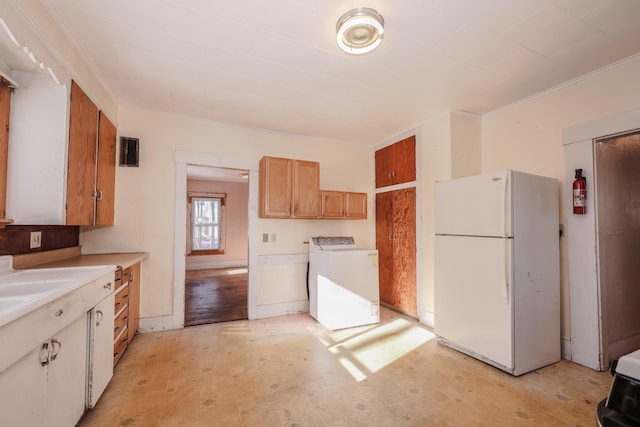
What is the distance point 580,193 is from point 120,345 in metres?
4.20

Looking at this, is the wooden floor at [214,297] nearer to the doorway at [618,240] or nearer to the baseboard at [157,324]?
the baseboard at [157,324]

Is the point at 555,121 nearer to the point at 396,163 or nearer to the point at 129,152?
the point at 396,163

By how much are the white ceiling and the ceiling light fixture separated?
50 millimetres

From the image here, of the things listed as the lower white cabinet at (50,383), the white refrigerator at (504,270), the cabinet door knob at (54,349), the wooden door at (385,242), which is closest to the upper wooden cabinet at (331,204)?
the wooden door at (385,242)

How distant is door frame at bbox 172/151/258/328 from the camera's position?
10.9 ft

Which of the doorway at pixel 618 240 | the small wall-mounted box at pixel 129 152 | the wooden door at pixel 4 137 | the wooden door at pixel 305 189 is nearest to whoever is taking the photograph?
the wooden door at pixel 4 137

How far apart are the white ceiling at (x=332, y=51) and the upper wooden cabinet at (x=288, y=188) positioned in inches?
26.8

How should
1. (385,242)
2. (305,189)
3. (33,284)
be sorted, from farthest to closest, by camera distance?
(385,242), (305,189), (33,284)

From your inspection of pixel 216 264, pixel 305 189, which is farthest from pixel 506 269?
pixel 216 264

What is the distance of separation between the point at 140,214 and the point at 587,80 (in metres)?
4.65

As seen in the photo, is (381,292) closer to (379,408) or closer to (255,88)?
(379,408)

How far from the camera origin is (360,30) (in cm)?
181

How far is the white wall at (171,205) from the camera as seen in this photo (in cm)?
320

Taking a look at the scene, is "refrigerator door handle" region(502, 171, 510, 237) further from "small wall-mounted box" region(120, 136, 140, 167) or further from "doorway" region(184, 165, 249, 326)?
"doorway" region(184, 165, 249, 326)
